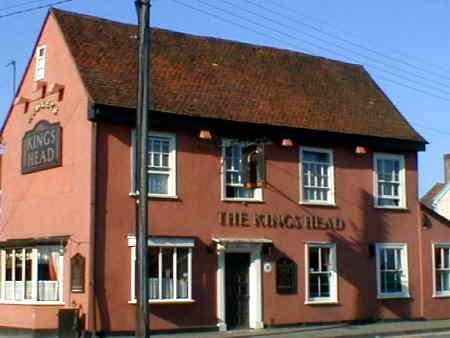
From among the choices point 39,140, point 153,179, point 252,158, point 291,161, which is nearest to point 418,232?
point 291,161

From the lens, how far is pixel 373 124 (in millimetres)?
31703

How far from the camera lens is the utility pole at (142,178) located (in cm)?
1959

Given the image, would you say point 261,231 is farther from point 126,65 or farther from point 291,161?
point 126,65

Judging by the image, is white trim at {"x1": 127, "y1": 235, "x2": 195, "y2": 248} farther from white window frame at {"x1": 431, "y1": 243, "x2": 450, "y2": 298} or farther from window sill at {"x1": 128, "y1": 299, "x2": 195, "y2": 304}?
white window frame at {"x1": 431, "y1": 243, "x2": 450, "y2": 298}

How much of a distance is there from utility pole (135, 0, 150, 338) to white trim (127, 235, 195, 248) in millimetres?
5383

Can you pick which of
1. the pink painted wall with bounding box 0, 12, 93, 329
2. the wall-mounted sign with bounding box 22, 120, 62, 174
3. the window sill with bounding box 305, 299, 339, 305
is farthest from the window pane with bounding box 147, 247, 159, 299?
the window sill with bounding box 305, 299, 339, 305

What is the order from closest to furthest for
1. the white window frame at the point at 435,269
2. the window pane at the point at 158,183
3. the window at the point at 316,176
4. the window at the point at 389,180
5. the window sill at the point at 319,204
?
the window pane at the point at 158,183, the window sill at the point at 319,204, the window at the point at 316,176, the window at the point at 389,180, the white window frame at the point at 435,269

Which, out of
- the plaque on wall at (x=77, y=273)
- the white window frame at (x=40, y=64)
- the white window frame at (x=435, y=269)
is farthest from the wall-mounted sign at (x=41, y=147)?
the white window frame at (x=435, y=269)

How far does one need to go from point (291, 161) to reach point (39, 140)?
7.99m

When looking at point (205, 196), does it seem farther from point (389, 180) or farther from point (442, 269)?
point (442, 269)

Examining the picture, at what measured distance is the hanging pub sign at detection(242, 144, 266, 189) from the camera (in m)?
26.5

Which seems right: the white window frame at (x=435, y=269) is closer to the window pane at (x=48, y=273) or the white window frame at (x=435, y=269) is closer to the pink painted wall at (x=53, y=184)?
the pink painted wall at (x=53, y=184)

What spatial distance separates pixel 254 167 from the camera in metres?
26.8

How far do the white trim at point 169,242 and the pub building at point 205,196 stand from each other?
0.04 meters
